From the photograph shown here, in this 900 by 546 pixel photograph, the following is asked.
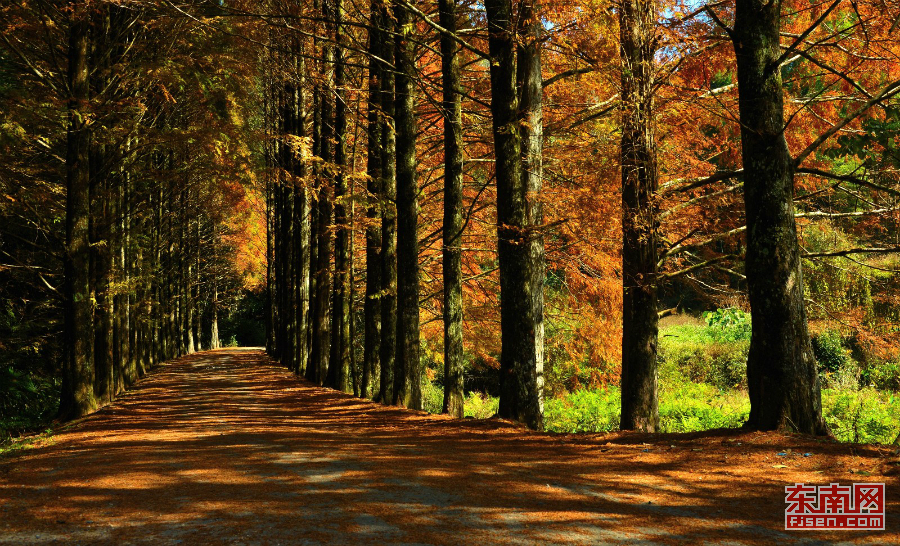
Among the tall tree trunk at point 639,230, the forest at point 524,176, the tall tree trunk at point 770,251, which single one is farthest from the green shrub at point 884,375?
the tall tree trunk at point 770,251

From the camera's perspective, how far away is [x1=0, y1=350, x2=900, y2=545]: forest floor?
4.66 metres

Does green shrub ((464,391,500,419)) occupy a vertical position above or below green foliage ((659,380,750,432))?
below

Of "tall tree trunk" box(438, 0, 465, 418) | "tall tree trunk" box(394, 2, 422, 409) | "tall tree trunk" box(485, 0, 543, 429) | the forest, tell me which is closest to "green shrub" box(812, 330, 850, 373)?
the forest

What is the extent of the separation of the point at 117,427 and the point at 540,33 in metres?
10.2

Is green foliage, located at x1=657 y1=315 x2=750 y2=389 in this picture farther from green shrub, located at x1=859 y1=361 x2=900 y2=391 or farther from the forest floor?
the forest floor

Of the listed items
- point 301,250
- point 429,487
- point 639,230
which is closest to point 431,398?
point 301,250

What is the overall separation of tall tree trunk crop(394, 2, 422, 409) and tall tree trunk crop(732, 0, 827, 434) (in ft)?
24.7

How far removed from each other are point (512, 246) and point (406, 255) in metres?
4.35

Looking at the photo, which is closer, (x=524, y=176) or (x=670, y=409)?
(x=524, y=176)

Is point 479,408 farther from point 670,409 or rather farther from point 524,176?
point 524,176

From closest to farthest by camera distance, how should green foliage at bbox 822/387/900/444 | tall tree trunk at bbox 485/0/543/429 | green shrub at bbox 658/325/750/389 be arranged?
tall tree trunk at bbox 485/0/543/429
green foliage at bbox 822/387/900/444
green shrub at bbox 658/325/750/389

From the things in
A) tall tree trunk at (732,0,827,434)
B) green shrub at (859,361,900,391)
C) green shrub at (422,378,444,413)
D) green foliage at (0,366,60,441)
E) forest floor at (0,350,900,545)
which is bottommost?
green shrub at (422,378,444,413)

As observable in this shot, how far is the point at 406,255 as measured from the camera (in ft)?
46.5

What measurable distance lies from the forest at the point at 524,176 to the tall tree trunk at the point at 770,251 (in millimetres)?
24
